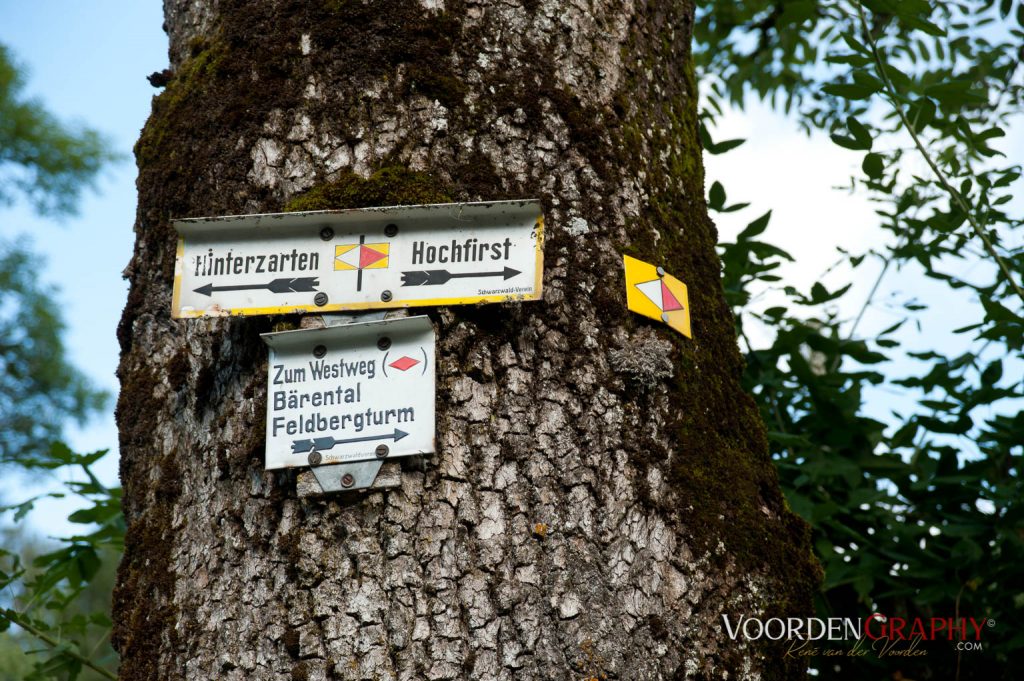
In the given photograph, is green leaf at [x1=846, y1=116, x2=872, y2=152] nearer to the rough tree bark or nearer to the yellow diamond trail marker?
the rough tree bark

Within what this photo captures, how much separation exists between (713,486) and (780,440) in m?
1.22

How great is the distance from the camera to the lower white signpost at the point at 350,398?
1348 millimetres

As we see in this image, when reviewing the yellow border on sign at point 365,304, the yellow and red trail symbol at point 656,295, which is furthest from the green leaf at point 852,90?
the yellow border on sign at point 365,304

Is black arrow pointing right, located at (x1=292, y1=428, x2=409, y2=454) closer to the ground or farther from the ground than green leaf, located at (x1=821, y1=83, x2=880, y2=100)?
closer to the ground

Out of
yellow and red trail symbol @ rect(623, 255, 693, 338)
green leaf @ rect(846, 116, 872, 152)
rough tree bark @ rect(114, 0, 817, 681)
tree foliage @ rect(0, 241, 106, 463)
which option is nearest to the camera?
rough tree bark @ rect(114, 0, 817, 681)

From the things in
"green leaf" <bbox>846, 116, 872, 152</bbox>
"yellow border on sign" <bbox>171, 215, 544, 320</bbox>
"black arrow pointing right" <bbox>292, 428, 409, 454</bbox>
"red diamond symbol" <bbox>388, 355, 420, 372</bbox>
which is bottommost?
"black arrow pointing right" <bbox>292, 428, 409, 454</bbox>

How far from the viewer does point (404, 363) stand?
140cm

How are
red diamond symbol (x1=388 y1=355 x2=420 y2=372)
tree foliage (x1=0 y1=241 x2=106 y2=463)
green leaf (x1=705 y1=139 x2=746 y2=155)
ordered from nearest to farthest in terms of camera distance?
1. red diamond symbol (x1=388 y1=355 x2=420 y2=372)
2. green leaf (x1=705 y1=139 x2=746 y2=155)
3. tree foliage (x1=0 y1=241 x2=106 y2=463)

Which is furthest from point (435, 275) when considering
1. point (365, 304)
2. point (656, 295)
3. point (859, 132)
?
point (859, 132)

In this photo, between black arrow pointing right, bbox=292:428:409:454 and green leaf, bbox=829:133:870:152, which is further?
green leaf, bbox=829:133:870:152

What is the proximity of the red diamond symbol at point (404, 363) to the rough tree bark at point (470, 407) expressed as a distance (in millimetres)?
46

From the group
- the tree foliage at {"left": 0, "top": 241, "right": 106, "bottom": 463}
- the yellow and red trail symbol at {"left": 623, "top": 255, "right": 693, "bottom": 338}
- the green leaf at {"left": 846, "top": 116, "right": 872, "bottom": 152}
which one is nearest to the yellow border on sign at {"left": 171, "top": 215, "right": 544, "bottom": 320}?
the yellow and red trail symbol at {"left": 623, "top": 255, "right": 693, "bottom": 338}

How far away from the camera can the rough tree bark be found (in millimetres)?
1276

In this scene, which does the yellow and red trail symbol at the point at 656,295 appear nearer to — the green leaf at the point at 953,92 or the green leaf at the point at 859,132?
the green leaf at the point at 859,132
